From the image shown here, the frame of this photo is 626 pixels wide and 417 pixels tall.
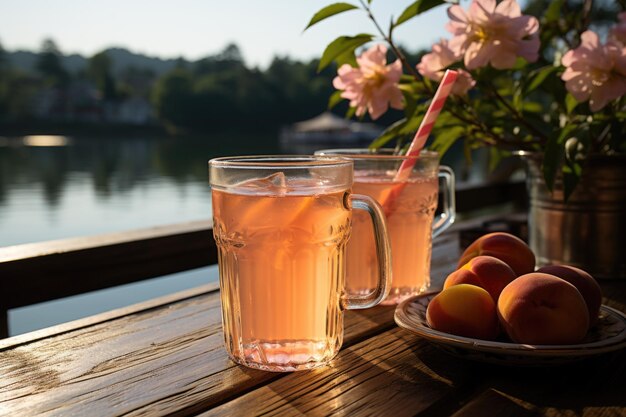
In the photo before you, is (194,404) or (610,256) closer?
(194,404)

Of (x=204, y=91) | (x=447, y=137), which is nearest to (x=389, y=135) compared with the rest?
(x=447, y=137)

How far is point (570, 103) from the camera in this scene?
1217 mm

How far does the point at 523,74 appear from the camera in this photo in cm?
136

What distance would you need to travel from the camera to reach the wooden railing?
1.14 metres

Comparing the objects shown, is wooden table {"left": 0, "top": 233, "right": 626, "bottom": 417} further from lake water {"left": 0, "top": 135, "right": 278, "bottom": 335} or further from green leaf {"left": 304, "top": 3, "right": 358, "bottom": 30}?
lake water {"left": 0, "top": 135, "right": 278, "bottom": 335}

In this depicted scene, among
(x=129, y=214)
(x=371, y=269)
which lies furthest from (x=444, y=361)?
(x=129, y=214)

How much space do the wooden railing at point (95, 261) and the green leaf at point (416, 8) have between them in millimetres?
723

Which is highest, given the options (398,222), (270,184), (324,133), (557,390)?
(270,184)

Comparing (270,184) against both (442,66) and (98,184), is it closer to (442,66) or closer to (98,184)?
(442,66)

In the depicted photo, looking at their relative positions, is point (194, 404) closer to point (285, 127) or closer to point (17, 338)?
point (17, 338)

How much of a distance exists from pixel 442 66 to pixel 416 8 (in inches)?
5.8

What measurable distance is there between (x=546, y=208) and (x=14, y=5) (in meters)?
91.3

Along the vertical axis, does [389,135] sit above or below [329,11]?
below

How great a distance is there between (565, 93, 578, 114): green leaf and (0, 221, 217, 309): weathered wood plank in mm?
918
